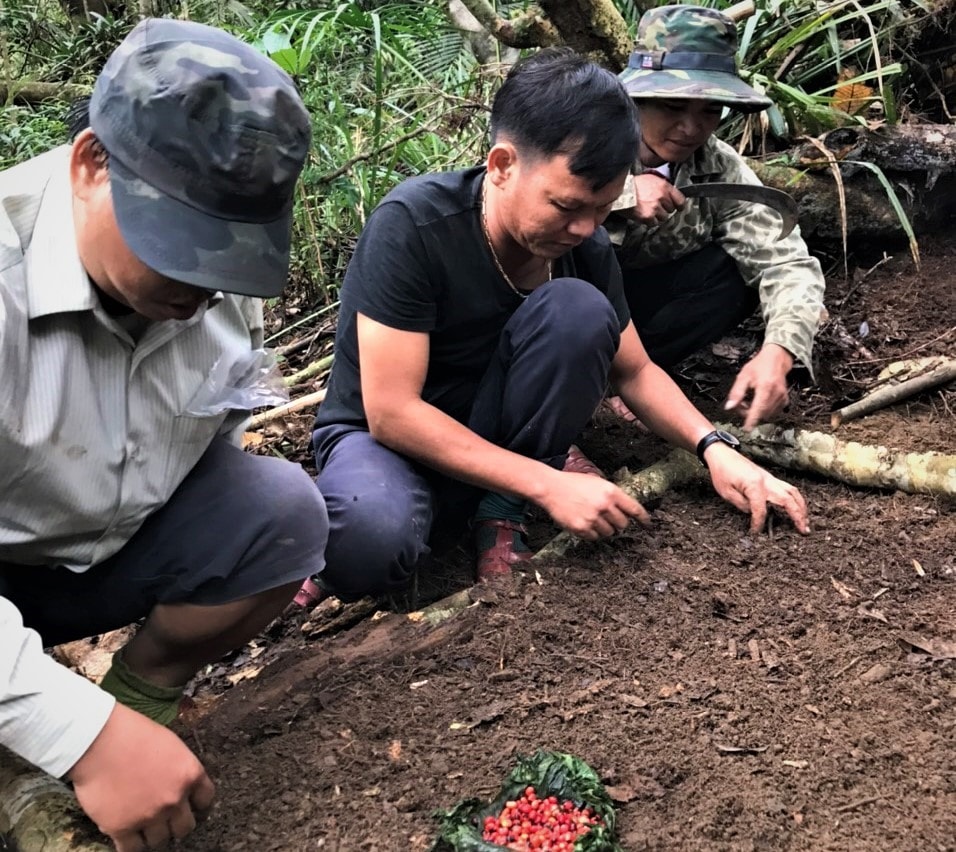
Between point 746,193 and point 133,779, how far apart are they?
2247 millimetres

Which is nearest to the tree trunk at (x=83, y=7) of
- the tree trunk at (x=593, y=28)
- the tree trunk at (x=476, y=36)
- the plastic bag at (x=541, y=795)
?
the tree trunk at (x=476, y=36)

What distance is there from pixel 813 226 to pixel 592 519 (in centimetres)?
209

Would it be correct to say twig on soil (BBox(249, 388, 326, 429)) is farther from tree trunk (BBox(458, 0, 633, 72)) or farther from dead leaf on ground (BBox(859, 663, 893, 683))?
dead leaf on ground (BBox(859, 663, 893, 683))

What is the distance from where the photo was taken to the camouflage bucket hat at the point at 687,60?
2.67 metres

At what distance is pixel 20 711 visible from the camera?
1288 mm

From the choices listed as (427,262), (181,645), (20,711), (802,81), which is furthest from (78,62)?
(20,711)

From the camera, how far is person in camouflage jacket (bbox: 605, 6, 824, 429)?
2.70 metres

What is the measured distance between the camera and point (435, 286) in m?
2.27

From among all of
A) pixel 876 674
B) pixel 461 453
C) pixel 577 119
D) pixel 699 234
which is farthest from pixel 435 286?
pixel 876 674

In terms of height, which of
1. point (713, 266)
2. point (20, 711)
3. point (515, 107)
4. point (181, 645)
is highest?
point (515, 107)

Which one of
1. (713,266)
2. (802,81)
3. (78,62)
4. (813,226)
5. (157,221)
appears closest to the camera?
(157,221)

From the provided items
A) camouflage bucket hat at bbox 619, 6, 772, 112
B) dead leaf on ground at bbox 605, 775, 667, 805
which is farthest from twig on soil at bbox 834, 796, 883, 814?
camouflage bucket hat at bbox 619, 6, 772, 112

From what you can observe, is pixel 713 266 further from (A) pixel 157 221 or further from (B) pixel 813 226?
(A) pixel 157 221

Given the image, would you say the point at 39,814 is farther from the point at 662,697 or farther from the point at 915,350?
the point at 915,350
